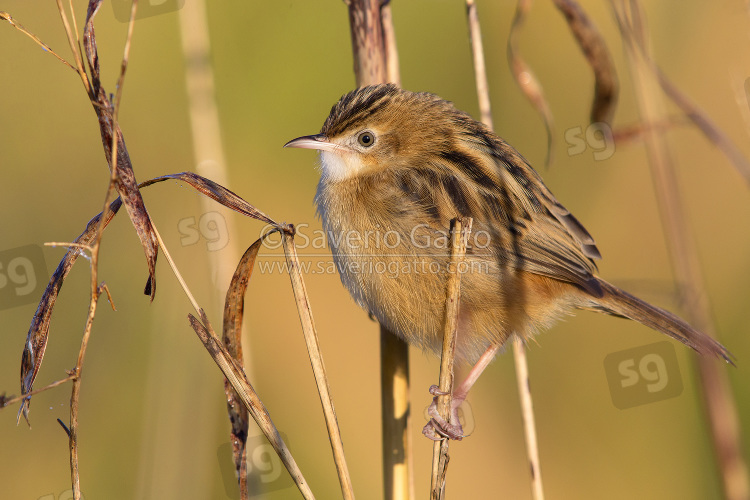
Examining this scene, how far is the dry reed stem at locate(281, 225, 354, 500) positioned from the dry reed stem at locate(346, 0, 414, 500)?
635 millimetres

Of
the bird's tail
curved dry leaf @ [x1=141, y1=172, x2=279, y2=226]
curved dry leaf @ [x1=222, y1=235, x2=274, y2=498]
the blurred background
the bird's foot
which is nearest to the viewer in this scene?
curved dry leaf @ [x1=141, y1=172, x2=279, y2=226]

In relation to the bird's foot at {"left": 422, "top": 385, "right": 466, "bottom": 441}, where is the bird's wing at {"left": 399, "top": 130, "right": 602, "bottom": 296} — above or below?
above

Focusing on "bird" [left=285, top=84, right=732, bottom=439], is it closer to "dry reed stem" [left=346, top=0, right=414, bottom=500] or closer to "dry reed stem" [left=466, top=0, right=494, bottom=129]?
"dry reed stem" [left=346, top=0, right=414, bottom=500]

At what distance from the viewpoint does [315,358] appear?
2.04 m

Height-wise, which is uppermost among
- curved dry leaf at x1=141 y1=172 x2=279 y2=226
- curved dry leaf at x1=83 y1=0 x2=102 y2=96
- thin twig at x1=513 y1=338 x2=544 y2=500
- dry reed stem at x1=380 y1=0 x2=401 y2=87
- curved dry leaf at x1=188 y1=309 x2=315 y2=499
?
dry reed stem at x1=380 y1=0 x2=401 y2=87

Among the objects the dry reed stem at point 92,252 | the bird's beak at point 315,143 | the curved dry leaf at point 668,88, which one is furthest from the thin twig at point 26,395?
the curved dry leaf at point 668,88

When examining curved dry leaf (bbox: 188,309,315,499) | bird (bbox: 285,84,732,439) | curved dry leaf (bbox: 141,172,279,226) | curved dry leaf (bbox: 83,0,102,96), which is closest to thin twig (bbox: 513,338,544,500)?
bird (bbox: 285,84,732,439)

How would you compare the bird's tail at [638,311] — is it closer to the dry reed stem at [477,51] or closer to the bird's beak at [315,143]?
the dry reed stem at [477,51]

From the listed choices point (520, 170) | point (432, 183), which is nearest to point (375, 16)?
point (432, 183)

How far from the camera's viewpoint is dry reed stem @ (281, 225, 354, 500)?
6.55ft

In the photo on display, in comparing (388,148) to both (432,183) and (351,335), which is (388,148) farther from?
(351,335)

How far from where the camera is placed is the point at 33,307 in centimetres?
393

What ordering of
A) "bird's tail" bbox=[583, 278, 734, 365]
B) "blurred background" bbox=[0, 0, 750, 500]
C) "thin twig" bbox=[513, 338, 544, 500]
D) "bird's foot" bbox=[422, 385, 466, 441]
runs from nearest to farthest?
"bird's foot" bbox=[422, 385, 466, 441]
"thin twig" bbox=[513, 338, 544, 500]
"bird's tail" bbox=[583, 278, 734, 365]
"blurred background" bbox=[0, 0, 750, 500]

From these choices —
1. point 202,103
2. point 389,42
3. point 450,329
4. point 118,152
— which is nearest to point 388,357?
point 450,329
